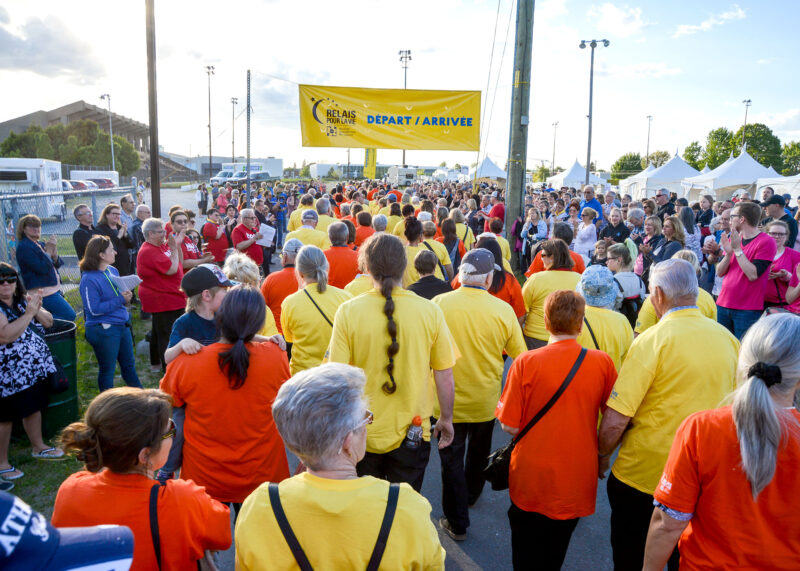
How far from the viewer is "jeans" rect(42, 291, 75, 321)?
5594 millimetres

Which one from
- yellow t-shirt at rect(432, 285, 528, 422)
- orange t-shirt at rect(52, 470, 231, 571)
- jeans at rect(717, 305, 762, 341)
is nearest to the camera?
orange t-shirt at rect(52, 470, 231, 571)

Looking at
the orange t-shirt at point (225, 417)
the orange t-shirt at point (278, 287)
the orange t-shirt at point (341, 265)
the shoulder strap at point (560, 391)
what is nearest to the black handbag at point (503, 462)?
the shoulder strap at point (560, 391)

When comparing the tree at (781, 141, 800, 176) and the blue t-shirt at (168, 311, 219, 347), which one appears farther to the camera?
the tree at (781, 141, 800, 176)

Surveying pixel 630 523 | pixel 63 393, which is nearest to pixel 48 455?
pixel 63 393

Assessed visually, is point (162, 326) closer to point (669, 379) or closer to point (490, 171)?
point (669, 379)

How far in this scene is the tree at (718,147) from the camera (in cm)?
7462

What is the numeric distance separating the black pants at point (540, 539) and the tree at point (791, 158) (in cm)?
7972

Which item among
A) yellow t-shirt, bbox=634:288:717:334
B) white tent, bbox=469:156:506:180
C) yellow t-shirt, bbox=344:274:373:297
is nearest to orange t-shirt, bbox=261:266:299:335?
yellow t-shirt, bbox=344:274:373:297

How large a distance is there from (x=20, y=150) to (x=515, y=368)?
56.0m

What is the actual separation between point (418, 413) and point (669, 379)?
1.28 m

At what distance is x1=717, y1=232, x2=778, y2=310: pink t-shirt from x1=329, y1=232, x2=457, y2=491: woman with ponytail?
407 centimetres

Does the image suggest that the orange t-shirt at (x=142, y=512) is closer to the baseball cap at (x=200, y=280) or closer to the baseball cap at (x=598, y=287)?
the baseball cap at (x=200, y=280)

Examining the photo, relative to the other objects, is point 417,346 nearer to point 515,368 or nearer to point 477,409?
point 515,368

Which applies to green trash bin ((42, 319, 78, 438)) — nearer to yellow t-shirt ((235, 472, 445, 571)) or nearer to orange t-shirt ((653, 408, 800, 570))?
yellow t-shirt ((235, 472, 445, 571))
